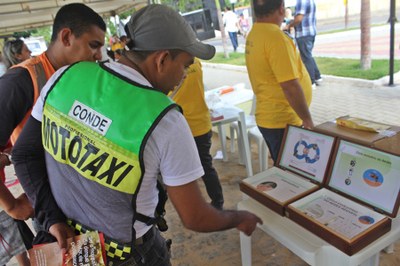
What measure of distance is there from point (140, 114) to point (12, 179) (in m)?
4.17

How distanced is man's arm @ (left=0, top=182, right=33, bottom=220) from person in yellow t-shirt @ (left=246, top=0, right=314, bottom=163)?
152cm

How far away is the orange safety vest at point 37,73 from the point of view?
1291 millimetres

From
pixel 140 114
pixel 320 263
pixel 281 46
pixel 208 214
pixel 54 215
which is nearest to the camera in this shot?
pixel 140 114

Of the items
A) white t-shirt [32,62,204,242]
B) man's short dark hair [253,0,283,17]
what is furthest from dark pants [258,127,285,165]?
white t-shirt [32,62,204,242]

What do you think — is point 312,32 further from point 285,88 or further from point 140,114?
point 140,114

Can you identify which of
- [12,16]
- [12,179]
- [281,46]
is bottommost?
[12,179]

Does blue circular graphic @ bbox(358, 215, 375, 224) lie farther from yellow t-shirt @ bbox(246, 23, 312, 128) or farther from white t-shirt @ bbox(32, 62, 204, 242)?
yellow t-shirt @ bbox(246, 23, 312, 128)

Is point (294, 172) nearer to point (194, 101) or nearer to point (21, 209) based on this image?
point (194, 101)

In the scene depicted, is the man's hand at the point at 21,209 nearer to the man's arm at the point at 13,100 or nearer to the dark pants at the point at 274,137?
the man's arm at the point at 13,100

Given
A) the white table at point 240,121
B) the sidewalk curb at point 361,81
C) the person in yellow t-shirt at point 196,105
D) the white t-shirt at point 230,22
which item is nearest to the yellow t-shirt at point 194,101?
the person in yellow t-shirt at point 196,105

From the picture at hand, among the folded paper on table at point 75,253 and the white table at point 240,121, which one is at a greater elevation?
the folded paper on table at point 75,253

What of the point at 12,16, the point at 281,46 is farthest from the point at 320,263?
the point at 12,16

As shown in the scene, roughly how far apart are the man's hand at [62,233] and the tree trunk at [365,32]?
20.8ft

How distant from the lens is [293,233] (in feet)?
4.23
